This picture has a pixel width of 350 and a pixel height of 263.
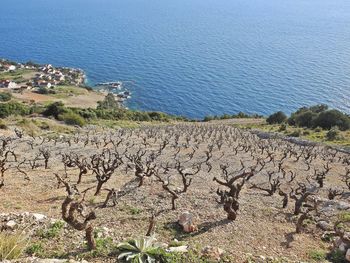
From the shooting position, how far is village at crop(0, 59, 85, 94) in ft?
408

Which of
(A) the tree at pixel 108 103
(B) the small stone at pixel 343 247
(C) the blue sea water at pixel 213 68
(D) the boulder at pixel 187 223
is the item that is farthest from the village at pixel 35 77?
(B) the small stone at pixel 343 247

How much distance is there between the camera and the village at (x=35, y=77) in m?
124

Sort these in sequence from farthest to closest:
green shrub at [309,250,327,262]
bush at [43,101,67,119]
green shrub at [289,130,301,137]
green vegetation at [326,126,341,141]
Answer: bush at [43,101,67,119] < green shrub at [289,130,301,137] < green vegetation at [326,126,341,141] < green shrub at [309,250,327,262]

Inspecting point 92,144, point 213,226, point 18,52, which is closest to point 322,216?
point 213,226

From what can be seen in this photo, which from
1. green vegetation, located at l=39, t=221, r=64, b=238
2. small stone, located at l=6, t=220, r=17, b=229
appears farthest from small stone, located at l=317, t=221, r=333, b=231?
small stone, located at l=6, t=220, r=17, b=229

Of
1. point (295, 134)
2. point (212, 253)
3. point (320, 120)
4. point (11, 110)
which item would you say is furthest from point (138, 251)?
point (320, 120)

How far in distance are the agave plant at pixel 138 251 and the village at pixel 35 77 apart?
366 feet

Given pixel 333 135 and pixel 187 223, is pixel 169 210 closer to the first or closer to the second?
pixel 187 223

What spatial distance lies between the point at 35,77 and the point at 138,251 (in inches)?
5319

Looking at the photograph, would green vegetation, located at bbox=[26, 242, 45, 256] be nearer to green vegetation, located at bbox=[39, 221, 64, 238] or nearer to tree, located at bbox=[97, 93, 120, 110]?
green vegetation, located at bbox=[39, 221, 64, 238]

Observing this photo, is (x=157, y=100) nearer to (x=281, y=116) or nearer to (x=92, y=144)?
(x=281, y=116)

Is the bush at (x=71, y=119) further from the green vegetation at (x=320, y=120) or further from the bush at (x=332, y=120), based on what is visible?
the bush at (x=332, y=120)

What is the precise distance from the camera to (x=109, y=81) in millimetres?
146625

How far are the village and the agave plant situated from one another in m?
111
